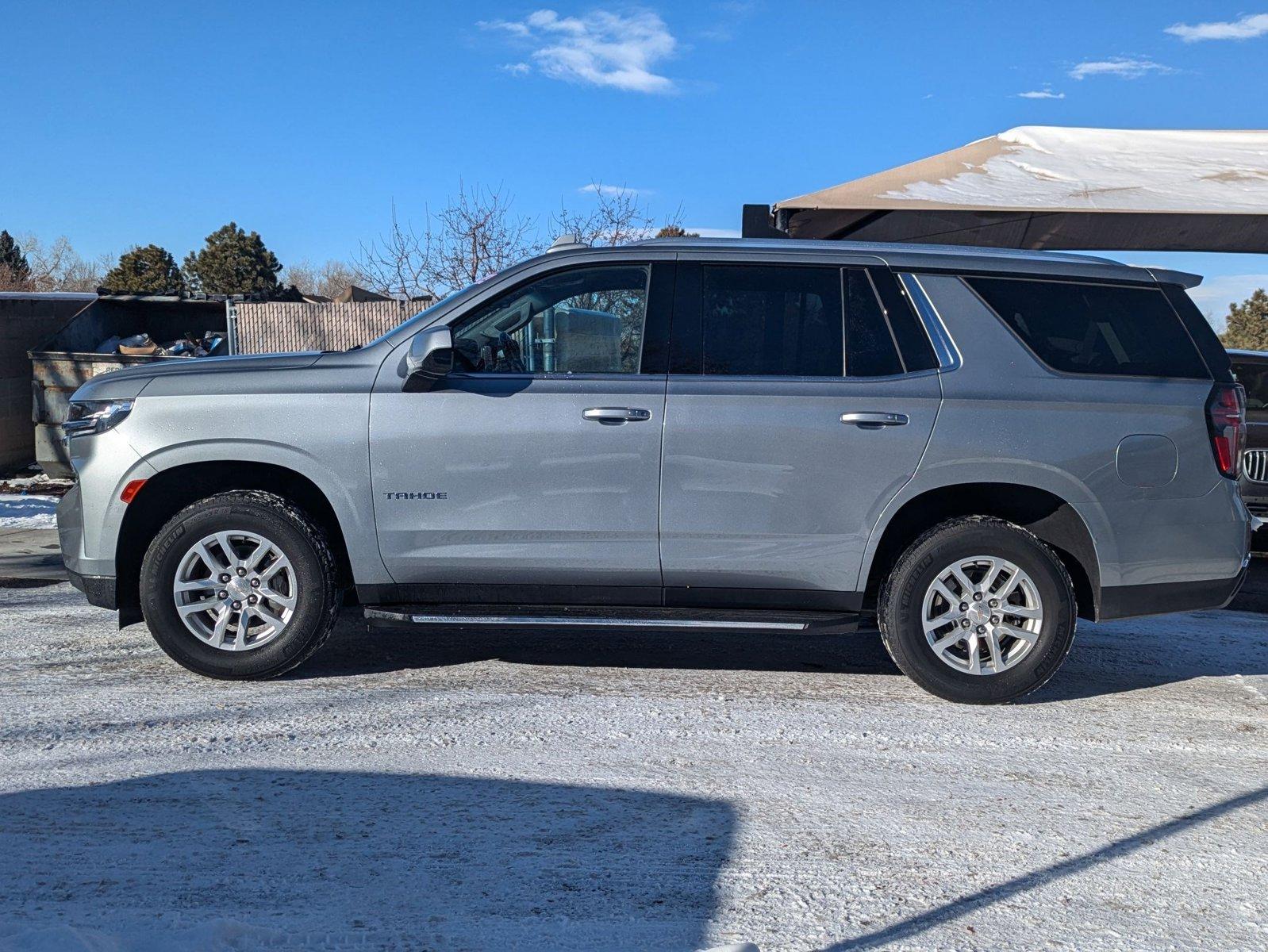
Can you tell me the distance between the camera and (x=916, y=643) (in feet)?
16.0

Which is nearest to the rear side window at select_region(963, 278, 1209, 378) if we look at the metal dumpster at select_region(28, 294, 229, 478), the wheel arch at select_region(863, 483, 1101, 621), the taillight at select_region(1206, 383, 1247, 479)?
the taillight at select_region(1206, 383, 1247, 479)

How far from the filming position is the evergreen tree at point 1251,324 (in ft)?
93.4

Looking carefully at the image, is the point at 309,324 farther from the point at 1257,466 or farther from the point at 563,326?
the point at 1257,466

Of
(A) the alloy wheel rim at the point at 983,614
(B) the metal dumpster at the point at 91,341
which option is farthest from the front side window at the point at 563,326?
(B) the metal dumpster at the point at 91,341

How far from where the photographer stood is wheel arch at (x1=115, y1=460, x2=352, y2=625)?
5020mm

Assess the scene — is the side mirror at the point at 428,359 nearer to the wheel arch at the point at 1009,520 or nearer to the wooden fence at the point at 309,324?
the wheel arch at the point at 1009,520

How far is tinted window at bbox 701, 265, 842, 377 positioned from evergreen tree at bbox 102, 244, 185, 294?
45325mm

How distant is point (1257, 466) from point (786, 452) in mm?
5975

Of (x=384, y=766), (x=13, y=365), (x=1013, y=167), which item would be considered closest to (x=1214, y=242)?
(x=1013, y=167)

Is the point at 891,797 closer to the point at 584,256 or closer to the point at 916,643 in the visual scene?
the point at 916,643

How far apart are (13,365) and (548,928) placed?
41.0ft

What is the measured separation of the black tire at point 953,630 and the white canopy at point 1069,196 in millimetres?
4818

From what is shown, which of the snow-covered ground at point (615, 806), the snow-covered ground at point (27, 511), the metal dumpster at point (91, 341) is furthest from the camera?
the metal dumpster at point (91, 341)

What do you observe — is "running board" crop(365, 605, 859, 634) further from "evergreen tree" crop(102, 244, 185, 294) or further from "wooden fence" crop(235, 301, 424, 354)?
"evergreen tree" crop(102, 244, 185, 294)
